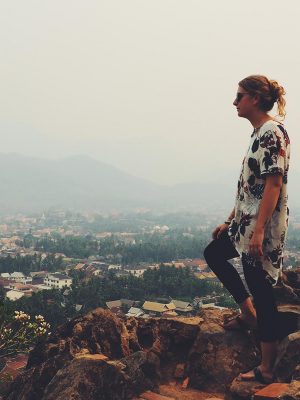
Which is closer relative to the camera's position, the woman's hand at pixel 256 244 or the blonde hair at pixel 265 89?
the woman's hand at pixel 256 244

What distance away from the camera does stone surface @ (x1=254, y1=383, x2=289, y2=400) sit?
3.22 metres

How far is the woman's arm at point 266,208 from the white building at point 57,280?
50.5m

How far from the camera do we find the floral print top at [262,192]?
3453 millimetres

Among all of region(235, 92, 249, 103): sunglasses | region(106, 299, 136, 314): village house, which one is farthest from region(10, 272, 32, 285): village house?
region(235, 92, 249, 103): sunglasses

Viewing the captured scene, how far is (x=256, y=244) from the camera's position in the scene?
3.39 m

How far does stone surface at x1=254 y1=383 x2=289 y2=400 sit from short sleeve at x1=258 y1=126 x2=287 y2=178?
1443 mm

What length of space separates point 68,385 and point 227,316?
1.96m

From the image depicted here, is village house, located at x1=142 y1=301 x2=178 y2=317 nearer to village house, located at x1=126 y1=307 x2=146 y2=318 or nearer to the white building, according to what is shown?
village house, located at x1=126 y1=307 x2=146 y2=318

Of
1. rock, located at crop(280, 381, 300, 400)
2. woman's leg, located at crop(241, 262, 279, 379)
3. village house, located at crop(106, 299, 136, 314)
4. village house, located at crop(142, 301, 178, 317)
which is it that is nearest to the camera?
rock, located at crop(280, 381, 300, 400)

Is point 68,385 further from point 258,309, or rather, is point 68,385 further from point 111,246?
point 111,246

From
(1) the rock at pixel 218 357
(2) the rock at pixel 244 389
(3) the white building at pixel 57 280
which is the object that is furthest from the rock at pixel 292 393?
(3) the white building at pixel 57 280

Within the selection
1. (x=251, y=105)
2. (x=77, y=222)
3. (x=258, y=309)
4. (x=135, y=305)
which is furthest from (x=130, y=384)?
(x=77, y=222)

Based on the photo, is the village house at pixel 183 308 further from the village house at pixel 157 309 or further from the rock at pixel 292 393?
the rock at pixel 292 393

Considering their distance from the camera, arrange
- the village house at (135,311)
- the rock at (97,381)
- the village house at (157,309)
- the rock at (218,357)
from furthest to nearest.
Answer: the village house at (157,309), the village house at (135,311), the rock at (218,357), the rock at (97,381)
